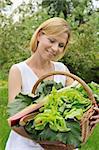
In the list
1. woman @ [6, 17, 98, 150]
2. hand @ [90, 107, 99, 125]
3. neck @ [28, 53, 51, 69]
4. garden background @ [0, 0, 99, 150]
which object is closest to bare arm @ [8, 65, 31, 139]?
woman @ [6, 17, 98, 150]

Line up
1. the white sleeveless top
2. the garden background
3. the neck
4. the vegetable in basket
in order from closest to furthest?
the vegetable in basket → the white sleeveless top → the neck → the garden background

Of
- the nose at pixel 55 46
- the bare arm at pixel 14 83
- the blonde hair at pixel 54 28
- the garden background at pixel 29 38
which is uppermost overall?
the blonde hair at pixel 54 28

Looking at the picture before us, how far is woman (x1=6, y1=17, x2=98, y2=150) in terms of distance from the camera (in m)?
2.32

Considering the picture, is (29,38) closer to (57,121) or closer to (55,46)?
(55,46)

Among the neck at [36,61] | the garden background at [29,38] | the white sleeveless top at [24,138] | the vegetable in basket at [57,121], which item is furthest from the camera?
the garden background at [29,38]

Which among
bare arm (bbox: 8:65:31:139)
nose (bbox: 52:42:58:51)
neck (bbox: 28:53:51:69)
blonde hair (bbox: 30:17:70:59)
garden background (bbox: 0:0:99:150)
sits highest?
blonde hair (bbox: 30:17:70:59)

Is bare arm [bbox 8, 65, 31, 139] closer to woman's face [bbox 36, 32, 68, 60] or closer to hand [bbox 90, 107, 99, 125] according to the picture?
woman's face [bbox 36, 32, 68, 60]

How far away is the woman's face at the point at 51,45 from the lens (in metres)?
2.33

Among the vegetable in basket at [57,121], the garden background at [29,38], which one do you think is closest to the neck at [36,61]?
the vegetable in basket at [57,121]

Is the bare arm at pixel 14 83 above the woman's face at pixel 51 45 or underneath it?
underneath

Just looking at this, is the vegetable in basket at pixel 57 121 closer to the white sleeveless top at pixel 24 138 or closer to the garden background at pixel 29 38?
the white sleeveless top at pixel 24 138

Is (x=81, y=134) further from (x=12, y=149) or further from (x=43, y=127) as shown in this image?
(x=12, y=149)

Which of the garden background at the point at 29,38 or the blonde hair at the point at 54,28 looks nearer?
the blonde hair at the point at 54,28

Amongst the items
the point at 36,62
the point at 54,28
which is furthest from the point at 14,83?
the point at 54,28
